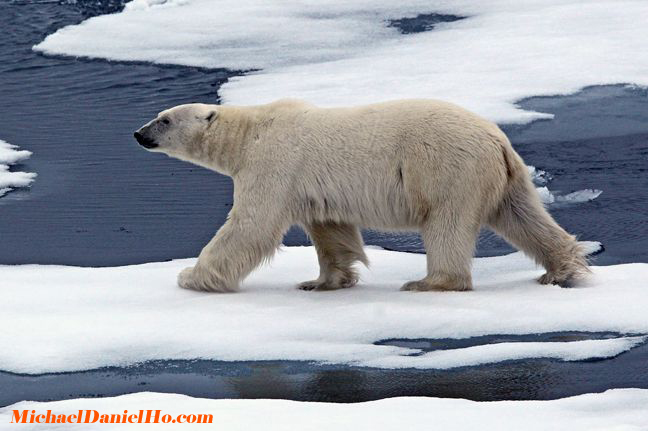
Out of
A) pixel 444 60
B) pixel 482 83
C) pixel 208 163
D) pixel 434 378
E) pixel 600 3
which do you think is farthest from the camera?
pixel 600 3

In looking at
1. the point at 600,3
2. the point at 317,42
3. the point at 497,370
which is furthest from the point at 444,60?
the point at 497,370

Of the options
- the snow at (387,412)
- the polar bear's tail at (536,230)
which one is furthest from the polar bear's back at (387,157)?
the snow at (387,412)

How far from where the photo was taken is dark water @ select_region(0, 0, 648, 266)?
754 cm

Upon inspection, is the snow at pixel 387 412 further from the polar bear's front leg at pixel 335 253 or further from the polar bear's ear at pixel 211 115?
the polar bear's ear at pixel 211 115

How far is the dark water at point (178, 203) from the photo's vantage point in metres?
4.89

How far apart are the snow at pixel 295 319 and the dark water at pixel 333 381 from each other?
0.24ft

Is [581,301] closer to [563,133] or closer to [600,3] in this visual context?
[563,133]

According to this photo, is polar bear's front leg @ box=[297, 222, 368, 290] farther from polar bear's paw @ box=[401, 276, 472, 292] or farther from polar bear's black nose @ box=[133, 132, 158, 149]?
polar bear's black nose @ box=[133, 132, 158, 149]

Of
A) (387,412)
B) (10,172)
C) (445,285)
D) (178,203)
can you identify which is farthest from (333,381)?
(10,172)

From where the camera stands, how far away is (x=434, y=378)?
4918mm

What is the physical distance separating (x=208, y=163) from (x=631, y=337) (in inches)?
104

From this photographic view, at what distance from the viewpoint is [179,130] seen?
21.9 ft

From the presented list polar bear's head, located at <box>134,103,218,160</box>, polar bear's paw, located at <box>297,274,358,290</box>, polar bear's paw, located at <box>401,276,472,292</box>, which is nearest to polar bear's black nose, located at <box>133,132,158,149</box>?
polar bear's head, located at <box>134,103,218,160</box>

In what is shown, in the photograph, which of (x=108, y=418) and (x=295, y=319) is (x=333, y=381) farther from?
(x=108, y=418)
